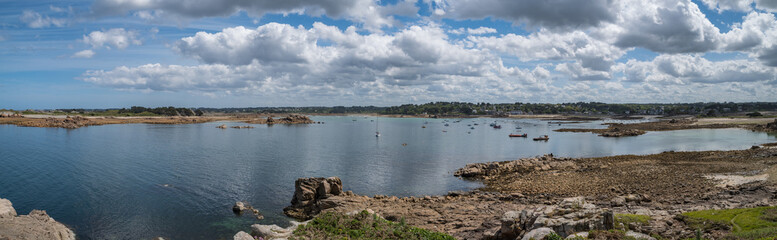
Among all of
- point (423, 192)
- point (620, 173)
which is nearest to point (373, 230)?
point (423, 192)

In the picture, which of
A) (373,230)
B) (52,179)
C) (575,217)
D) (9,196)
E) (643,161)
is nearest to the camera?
(575,217)

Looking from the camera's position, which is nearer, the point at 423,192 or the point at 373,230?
the point at 373,230

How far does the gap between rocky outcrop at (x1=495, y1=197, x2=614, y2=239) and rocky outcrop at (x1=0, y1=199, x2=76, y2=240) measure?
21474 millimetres

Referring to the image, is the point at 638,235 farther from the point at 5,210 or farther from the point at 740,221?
the point at 5,210

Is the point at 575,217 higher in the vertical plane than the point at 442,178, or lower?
higher

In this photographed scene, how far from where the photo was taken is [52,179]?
37.2 metres

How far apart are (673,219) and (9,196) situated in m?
43.7

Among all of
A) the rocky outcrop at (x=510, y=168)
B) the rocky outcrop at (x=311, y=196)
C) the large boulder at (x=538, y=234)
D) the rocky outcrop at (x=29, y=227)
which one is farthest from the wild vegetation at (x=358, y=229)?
the rocky outcrop at (x=510, y=168)

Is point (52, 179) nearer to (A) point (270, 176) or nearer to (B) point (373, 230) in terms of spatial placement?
(A) point (270, 176)

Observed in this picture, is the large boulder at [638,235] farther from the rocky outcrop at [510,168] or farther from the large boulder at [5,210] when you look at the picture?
the large boulder at [5,210]

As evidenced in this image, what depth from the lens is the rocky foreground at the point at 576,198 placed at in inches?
603

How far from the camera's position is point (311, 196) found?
27.7m

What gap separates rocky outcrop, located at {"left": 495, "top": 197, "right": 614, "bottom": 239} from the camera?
14.5 m

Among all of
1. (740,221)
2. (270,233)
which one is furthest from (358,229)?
(740,221)
